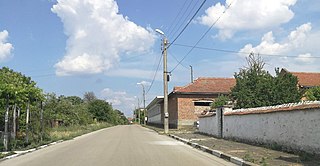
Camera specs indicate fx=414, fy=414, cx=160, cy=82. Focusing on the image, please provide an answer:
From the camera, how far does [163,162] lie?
14055mm

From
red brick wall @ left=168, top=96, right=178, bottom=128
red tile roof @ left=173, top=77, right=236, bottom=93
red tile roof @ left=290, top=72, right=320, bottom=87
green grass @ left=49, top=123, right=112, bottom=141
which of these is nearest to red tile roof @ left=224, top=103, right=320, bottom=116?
green grass @ left=49, top=123, right=112, bottom=141

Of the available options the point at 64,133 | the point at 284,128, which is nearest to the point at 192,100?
the point at 64,133

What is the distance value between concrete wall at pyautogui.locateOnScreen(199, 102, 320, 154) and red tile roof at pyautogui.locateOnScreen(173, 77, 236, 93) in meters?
27.2

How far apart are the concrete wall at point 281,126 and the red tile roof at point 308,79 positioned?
24.0 m

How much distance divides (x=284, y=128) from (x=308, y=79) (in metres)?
33.9

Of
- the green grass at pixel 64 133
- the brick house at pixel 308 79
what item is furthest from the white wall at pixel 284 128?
the brick house at pixel 308 79

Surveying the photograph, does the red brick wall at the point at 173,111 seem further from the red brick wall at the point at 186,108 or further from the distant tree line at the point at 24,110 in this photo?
the distant tree line at the point at 24,110

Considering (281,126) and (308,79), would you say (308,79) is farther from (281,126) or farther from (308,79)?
(281,126)

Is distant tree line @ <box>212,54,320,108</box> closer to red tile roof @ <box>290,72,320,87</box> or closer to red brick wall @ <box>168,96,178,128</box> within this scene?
red tile roof @ <box>290,72,320,87</box>

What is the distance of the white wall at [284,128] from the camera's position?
45.7ft

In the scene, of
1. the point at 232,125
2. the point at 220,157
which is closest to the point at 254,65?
the point at 232,125

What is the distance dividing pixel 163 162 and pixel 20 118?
16.6 metres

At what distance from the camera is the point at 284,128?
648 inches

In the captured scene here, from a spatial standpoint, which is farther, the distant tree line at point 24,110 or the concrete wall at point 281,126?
the distant tree line at point 24,110
